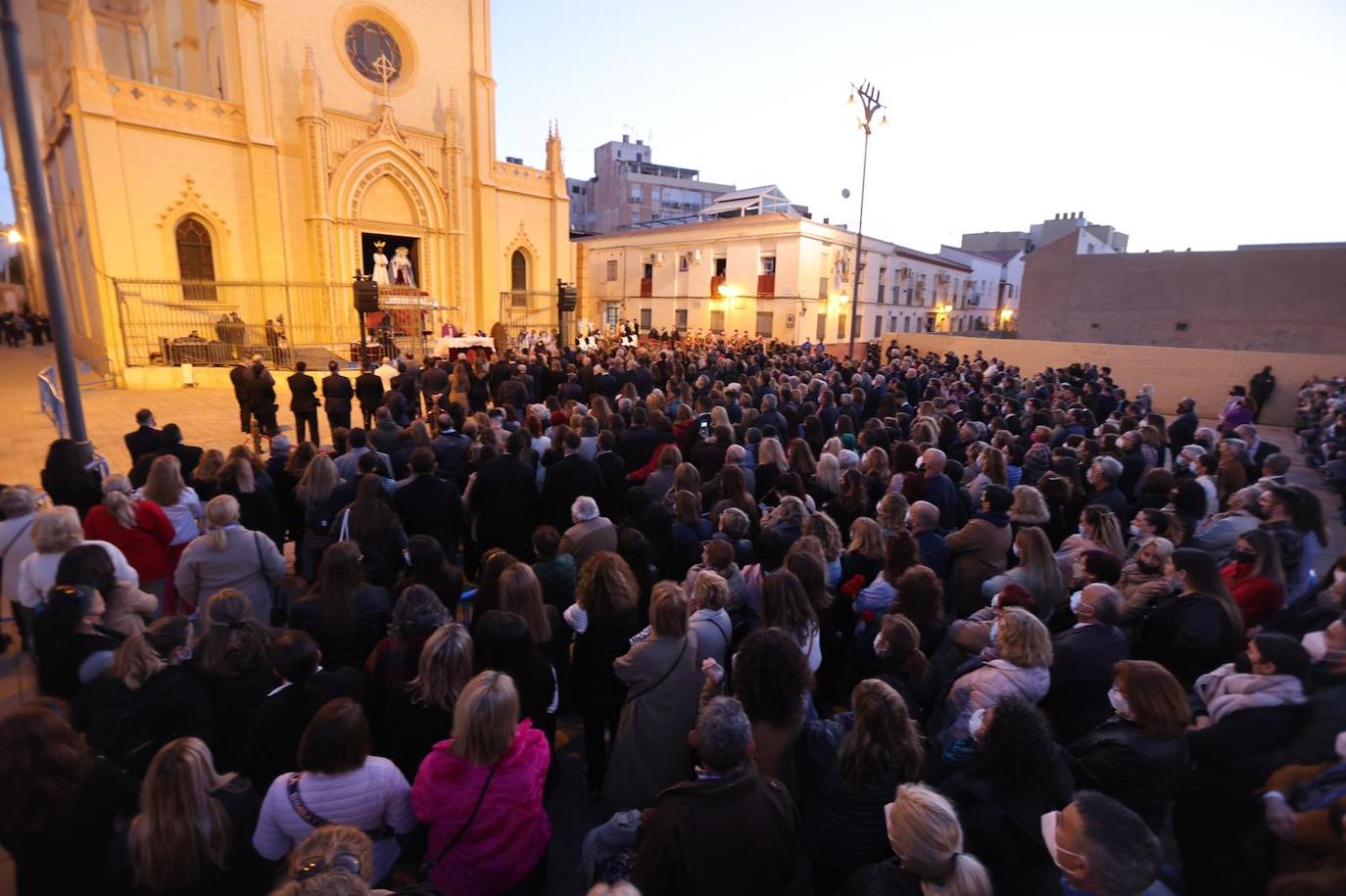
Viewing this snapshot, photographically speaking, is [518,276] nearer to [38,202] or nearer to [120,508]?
[38,202]

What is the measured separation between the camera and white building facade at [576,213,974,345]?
102 ft

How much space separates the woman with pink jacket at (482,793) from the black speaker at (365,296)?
1340 centimetres

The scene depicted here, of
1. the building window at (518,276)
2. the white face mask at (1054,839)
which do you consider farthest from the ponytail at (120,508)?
the building window at (518,276)

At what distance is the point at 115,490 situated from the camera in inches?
172

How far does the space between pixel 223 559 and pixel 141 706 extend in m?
1.65

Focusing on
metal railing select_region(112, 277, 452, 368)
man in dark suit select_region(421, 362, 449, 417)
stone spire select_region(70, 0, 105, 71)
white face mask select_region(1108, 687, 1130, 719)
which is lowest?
white face mask select_region(1108, 687, 1130, 719)

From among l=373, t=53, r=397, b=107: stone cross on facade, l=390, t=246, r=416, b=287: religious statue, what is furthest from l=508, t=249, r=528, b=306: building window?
l=373, t=53, r=397, b=107: stone cross on facade

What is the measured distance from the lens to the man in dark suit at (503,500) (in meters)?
5.69

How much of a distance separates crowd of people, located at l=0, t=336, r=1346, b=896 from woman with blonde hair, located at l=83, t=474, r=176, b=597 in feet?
0.09

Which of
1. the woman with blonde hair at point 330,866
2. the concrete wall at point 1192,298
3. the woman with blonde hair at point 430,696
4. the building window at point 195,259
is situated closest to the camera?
the woman with blonde hair at point 330,866

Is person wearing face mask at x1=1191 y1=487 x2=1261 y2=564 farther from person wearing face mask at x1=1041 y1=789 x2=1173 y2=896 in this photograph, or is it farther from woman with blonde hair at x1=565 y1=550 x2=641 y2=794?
woman with blonde hair at x1=565 y1=550 x2=641 y2=794

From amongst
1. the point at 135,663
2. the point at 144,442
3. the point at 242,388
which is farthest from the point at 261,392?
the point at 135,663

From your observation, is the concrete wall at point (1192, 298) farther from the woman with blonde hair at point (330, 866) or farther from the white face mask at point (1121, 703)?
→ the woman with blonde hair at point (330, 866)

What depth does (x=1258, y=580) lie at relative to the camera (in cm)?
383
